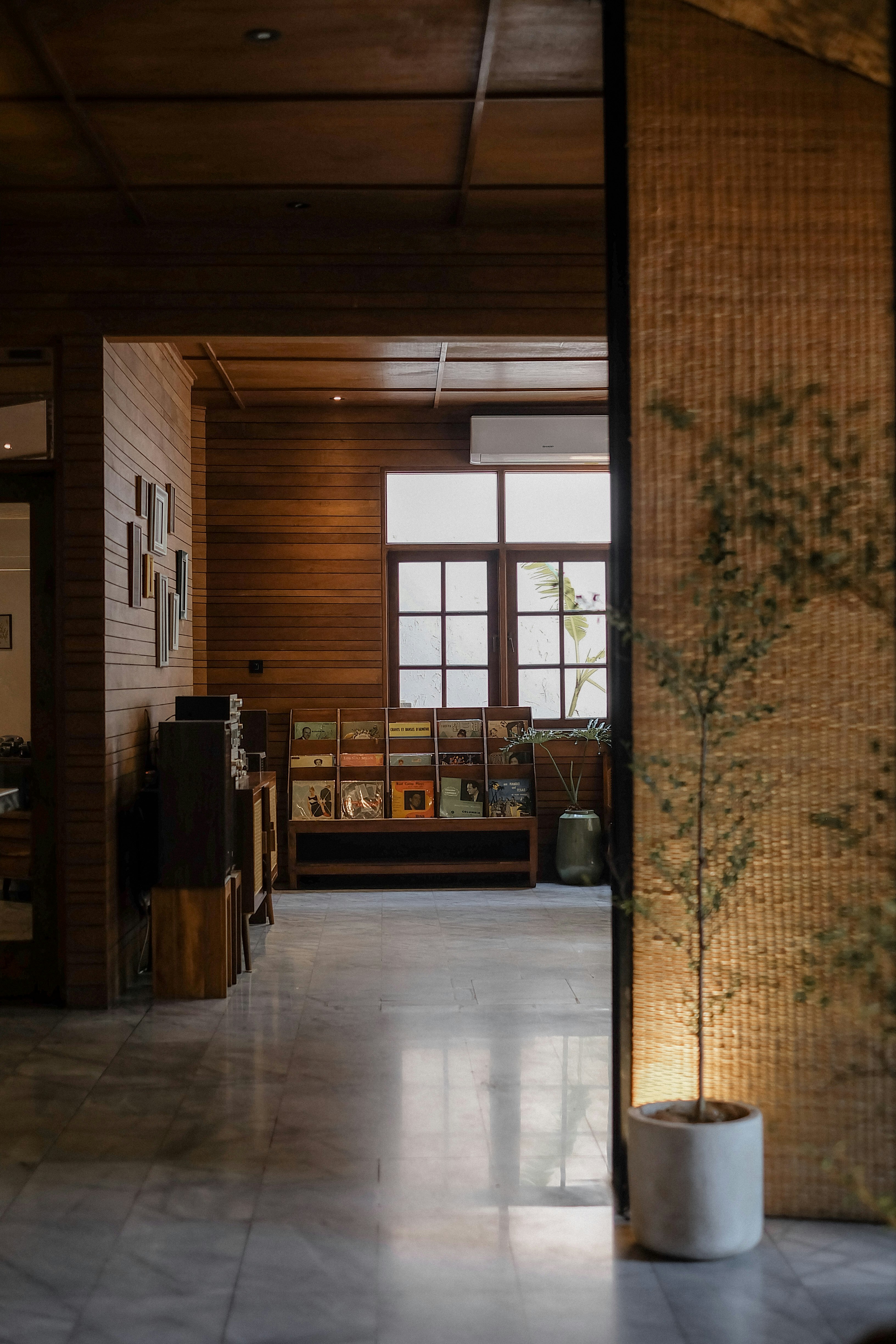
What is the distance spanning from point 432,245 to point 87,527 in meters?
2.13

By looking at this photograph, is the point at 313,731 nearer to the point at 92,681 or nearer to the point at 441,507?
the point at 441,507

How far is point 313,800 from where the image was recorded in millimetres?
9094

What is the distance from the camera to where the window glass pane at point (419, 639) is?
377 inches

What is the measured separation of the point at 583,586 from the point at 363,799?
2419mm

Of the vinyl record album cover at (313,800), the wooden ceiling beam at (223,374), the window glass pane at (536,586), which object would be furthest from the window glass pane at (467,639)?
the wooden ceiling beam at (223,374)

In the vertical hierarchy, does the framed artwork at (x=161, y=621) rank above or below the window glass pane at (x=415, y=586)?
below

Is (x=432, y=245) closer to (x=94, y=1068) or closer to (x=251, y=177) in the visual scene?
(x=251, y=177)

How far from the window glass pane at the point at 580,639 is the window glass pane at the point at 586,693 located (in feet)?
0.27

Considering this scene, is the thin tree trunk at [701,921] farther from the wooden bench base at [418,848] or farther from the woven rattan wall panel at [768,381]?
the wooden bench base at [418,848]

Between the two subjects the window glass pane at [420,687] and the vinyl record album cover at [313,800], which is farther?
the window glass pane at [420,687]

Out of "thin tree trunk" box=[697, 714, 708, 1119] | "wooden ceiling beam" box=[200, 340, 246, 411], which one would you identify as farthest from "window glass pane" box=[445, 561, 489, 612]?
"thin tree trunk" box=[697, 714, 708, 1119]

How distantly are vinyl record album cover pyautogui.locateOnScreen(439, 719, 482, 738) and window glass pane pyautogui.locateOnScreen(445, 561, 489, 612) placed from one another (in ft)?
2.90

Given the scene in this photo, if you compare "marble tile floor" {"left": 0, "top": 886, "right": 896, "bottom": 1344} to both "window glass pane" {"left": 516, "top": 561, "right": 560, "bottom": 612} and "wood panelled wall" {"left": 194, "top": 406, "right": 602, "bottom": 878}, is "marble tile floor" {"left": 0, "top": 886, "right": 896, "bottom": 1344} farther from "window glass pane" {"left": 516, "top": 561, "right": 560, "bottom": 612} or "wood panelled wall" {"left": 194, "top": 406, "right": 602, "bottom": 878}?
"window glass pane" {"left": 516, "top": 561, "right": 560, "bottom": 612}

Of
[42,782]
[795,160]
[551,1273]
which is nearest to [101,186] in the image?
[42,782]
